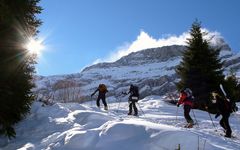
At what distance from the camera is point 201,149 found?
30.5 feet

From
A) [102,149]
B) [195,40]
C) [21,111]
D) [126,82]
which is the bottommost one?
[102,149]

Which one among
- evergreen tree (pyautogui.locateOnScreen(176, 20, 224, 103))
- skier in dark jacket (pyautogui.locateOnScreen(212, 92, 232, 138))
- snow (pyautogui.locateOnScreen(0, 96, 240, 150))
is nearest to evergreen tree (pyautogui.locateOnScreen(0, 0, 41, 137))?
snow (pyautogui.locateOnScreen(0, 96, 240, 150))

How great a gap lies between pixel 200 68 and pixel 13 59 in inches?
714

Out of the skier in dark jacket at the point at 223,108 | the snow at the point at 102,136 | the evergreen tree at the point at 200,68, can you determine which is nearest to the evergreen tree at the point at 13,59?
the snow at the point at 102,136

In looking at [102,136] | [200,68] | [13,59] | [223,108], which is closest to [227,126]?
[223,108]

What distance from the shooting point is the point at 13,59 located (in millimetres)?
12352

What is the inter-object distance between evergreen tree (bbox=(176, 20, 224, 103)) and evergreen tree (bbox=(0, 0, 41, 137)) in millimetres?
16725

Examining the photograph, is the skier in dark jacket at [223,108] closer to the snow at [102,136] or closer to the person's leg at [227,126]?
the person's leg at [227,126]

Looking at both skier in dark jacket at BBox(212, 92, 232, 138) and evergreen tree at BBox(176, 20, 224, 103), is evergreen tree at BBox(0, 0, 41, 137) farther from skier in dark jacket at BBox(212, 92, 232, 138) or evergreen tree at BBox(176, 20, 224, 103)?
evergreen tree at BBox(176, 20, 224, 103)

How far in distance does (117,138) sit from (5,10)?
4883 mm

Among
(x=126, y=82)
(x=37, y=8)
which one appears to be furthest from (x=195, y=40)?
(x=126, y=82)

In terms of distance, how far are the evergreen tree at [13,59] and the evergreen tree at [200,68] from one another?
54.9 ft

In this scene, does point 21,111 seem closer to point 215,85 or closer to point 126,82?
point 215,85

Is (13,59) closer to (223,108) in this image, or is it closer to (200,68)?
(223,108)
